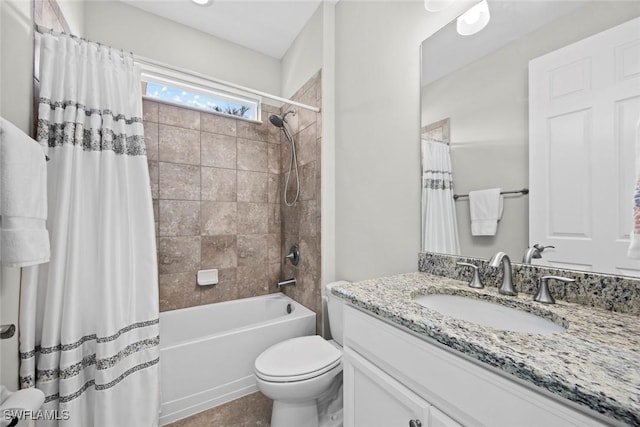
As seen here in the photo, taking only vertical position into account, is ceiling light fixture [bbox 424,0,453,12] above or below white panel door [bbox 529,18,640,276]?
above

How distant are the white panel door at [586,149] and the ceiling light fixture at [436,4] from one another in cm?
52

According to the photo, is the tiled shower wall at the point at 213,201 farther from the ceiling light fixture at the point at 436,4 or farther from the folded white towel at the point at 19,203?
the ceiling light fixture at the point at 436,4

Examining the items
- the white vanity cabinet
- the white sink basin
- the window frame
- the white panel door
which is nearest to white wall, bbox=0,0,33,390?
the window frame

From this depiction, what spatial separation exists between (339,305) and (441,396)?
1.01 meters

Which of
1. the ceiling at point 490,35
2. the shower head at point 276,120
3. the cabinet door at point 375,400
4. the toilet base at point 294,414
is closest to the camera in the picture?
the cabinet door at point 375,400

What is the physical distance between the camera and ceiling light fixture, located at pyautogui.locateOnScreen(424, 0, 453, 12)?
1.18m

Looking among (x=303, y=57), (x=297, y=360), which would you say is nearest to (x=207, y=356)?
(x=297, y=360)

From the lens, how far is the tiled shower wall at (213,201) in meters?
2.04

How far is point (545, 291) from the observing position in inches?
32.5

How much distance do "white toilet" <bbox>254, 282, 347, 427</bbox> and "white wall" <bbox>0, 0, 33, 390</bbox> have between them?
0.93 m

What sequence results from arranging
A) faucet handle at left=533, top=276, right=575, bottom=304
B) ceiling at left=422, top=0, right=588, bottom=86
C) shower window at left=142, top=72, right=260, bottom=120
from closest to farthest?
faucet handle at left=533, top=276, right=575, bottom=304 → ceiling at left=422, top=0, right=588, bottom=86 → shower window at left=142, top=72, right=260, bottom=120

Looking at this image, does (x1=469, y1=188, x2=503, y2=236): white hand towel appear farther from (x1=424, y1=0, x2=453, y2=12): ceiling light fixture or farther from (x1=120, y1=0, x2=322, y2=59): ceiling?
(x1=120, y1=0, x2=322, y2=59): ceiling

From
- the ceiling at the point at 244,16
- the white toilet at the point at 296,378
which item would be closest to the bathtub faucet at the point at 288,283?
the white toilet at the point at 296,378

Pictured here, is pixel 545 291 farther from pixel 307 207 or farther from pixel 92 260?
pixel 92 260
